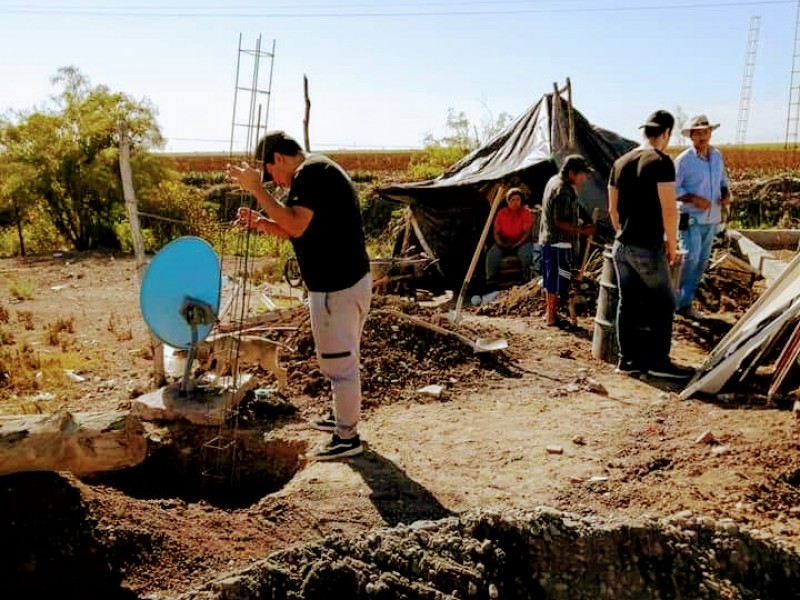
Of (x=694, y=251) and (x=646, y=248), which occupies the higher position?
(x=646, y=248)

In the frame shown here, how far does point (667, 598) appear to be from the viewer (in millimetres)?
3332

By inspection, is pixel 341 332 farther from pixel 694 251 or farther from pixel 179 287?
pixel 694 251

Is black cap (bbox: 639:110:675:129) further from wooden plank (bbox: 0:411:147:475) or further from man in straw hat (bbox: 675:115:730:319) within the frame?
wooden plank (bbox: 0:411:147:475)

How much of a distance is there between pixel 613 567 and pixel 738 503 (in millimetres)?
898

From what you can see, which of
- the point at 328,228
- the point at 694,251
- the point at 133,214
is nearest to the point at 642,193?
the point at 694,251

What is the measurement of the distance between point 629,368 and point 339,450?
2.92 m

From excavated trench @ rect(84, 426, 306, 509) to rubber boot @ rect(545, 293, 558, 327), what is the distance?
382 cm

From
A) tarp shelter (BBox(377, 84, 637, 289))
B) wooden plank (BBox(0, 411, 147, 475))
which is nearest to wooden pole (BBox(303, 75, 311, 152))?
tarp shelter (BBox(377, 84, 637, 289))

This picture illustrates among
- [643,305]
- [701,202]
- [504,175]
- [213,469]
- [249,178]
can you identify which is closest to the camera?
[249,178]

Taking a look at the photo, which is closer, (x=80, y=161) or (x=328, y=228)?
(x=328, y=228)

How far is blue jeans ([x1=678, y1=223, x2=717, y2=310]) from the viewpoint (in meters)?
7.51

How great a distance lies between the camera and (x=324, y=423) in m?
5.04

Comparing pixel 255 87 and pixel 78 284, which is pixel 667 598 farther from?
pixel 78 284

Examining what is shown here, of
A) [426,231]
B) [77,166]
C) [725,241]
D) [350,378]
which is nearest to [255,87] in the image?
[350,378]
